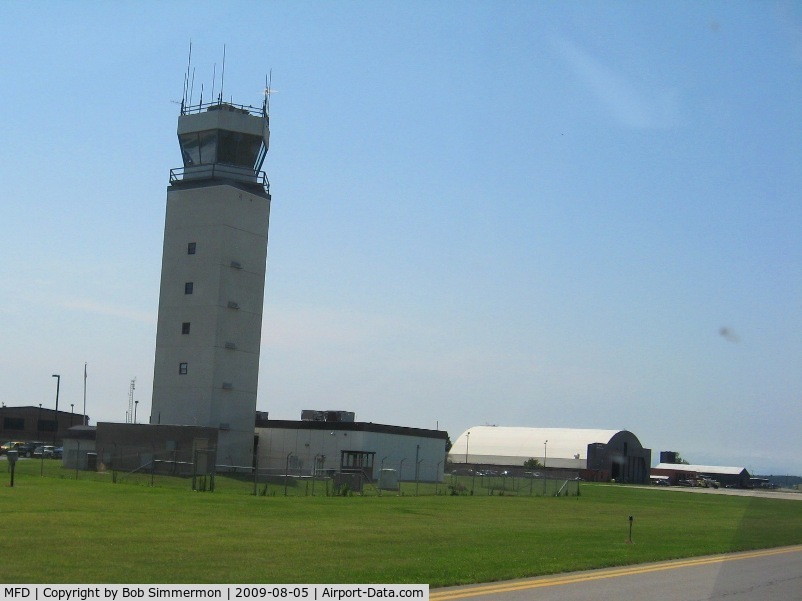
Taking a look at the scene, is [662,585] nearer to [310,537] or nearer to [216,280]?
[310,537]

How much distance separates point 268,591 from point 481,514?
79.9 feet

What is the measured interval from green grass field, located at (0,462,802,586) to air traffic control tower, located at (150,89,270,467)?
1876 cm

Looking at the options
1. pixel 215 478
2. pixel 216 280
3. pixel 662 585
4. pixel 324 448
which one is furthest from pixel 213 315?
pixel 662 585

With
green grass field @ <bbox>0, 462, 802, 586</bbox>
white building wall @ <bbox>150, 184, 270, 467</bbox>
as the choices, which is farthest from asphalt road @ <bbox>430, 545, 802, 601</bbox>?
white building wall @ <bbox>150, 184, 270, 467</bbox>

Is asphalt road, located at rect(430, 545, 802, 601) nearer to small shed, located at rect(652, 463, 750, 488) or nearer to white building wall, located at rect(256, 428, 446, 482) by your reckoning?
white building wall, located at rect(256, 428, 446, 482)

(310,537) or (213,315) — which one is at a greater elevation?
(213,315)

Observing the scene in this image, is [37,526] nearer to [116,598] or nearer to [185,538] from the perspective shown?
[185,538]

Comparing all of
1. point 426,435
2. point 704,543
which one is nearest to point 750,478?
point 426,435

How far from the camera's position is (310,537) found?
84.5ft

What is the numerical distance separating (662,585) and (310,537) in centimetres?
971

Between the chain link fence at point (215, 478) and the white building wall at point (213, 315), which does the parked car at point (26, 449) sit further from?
the white building wall at point (213, 315)

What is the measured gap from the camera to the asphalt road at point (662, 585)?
17797 millimetres

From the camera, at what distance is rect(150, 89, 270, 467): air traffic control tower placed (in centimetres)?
6556

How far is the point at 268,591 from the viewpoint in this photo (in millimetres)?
16125
